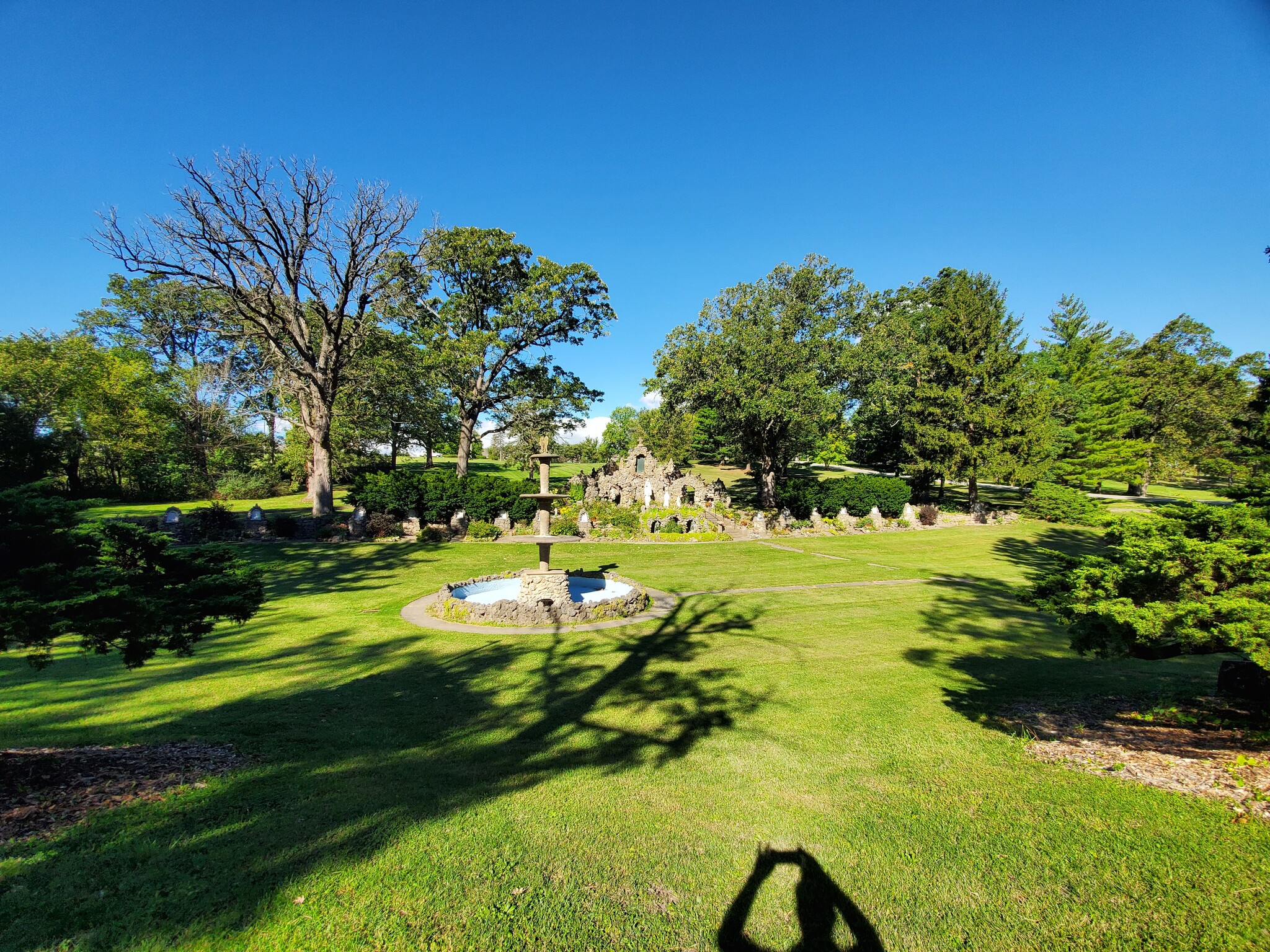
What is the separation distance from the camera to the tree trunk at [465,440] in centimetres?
2912

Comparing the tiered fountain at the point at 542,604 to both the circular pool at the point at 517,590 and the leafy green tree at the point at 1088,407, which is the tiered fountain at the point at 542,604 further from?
the leafy green tree at the point at 1088,407

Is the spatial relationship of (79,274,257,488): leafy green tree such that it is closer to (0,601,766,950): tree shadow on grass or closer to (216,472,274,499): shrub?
(216,472,274,499): shrub

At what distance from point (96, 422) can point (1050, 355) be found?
204 ft

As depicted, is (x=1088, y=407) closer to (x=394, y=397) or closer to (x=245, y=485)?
(x=394, y=397)

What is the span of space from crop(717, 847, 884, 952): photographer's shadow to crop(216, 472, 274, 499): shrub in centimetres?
3800

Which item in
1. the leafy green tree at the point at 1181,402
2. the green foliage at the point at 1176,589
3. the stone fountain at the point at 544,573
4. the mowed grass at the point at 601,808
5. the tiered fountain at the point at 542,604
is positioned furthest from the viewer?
the leafy green tree at the point at 1181,402

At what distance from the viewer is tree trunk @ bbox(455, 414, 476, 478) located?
2912cm

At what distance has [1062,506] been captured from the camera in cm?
2861

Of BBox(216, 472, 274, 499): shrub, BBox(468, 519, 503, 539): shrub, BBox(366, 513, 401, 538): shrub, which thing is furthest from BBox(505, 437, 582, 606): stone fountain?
BBox(216, 472, 274, 499): shrub

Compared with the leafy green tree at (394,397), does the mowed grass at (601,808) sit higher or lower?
lower

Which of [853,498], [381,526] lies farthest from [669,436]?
[381,526]

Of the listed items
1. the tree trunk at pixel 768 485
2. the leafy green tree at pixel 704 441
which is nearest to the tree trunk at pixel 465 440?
the tree trunk at pixel 768 485

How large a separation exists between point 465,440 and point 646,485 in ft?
38.1

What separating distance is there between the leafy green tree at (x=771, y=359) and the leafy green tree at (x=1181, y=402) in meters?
25.2
